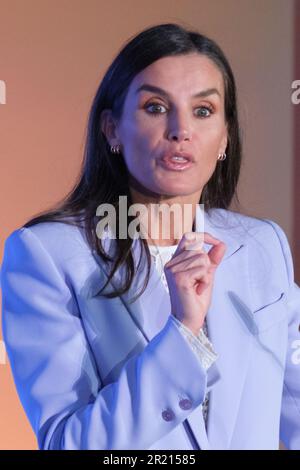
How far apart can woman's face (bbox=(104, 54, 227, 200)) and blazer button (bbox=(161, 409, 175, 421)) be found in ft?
0.93

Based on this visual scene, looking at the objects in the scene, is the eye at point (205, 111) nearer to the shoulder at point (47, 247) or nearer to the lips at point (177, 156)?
the lips at point (177, 156)

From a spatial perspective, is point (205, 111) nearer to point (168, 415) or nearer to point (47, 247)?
point (47, 247)

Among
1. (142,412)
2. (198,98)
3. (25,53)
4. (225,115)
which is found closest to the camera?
(142,412)

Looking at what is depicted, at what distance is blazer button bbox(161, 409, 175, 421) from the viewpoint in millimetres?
896

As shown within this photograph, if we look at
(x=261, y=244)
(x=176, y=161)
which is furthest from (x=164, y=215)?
(x=261, y=244)

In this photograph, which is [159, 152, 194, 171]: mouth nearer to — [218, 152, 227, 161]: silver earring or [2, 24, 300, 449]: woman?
[2, 24, 300, 449]: woman

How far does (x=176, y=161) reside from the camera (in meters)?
1.00

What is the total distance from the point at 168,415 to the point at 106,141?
1.32 feet

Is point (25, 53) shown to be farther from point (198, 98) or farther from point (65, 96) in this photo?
point (198, 98)

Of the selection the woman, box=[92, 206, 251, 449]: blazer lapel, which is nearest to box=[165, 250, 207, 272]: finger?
the woman

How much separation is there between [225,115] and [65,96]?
44 cm
